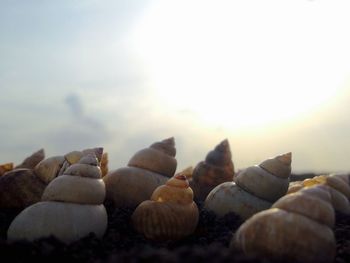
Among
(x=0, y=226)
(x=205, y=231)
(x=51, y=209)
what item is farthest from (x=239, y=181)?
(x=0, y=226)

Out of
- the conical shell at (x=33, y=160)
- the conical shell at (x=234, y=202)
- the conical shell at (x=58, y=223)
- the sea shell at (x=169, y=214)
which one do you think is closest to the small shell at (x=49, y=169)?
the conical shell at (x=33, y=160)

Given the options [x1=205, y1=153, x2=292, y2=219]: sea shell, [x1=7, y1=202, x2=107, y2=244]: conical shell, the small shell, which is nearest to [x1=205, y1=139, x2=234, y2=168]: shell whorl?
[x1=205, y1=153, x2=292, y2=219]: sea shell

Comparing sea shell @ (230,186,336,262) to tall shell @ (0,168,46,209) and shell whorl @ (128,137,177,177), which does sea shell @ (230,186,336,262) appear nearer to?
shell whorl @ (128,137,177,177)

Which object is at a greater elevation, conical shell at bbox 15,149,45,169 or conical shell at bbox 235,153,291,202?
conical shell at bbox 15,149,45,169

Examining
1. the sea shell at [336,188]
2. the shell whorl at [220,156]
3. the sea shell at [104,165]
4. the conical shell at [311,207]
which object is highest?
the conical shell at [311,207]

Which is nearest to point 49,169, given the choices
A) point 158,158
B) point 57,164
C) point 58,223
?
point 57,164

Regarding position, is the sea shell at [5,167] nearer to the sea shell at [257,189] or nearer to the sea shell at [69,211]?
the sea shell at [69,211]
